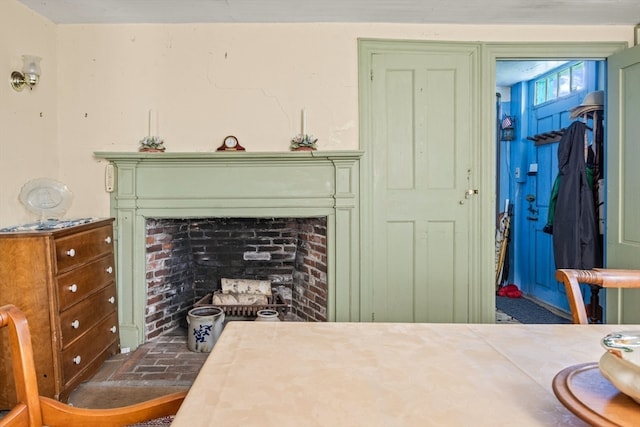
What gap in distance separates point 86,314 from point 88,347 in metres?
0.20

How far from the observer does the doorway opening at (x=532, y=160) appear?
12.9ft

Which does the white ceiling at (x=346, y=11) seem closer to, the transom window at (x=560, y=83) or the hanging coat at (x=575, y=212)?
the transom window at (x=560, y=83)

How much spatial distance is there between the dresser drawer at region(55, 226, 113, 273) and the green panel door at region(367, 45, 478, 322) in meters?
1.78

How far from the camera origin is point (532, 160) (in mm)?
4492

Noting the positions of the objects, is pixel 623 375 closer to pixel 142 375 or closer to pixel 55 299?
pixel 55 299

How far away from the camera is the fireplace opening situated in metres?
3.16

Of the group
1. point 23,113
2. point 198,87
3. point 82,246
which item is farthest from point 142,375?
point 198,87

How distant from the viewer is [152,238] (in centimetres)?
311

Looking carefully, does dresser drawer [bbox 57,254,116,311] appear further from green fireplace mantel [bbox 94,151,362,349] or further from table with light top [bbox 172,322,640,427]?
table with light top [bbox 172,322,640,427]

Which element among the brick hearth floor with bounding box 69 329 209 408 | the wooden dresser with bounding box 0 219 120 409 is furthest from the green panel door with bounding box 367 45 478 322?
the wooden dresser with bounding box 0 219 120 409

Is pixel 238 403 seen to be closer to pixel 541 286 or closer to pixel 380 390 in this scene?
pixel 380 390

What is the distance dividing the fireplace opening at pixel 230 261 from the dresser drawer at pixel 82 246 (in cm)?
34

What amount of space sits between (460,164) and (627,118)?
44.1 inches

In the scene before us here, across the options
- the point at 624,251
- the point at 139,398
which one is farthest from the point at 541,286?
the point at 139,398
